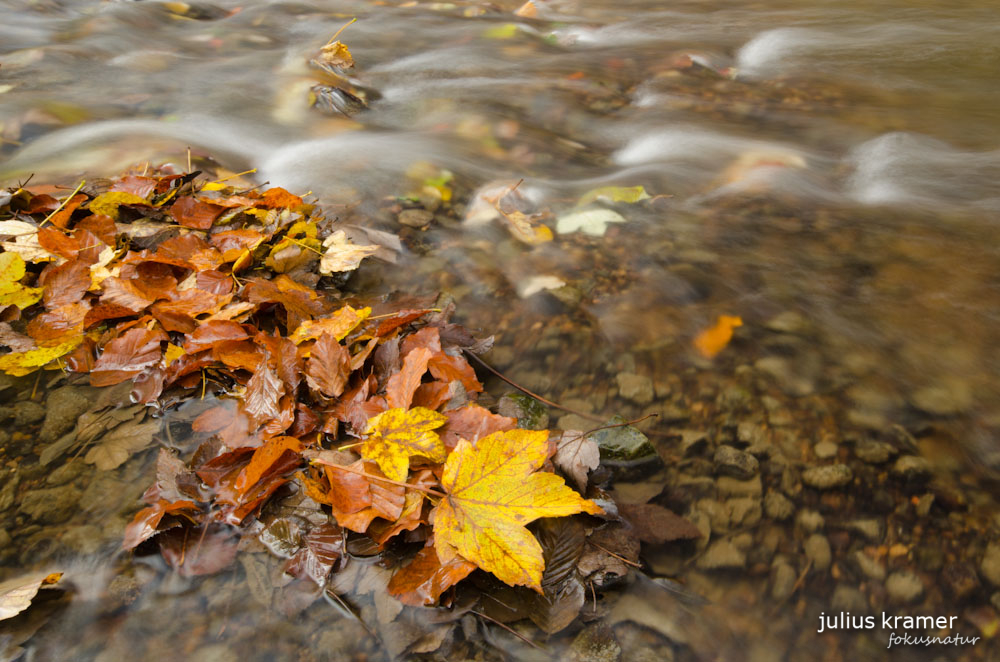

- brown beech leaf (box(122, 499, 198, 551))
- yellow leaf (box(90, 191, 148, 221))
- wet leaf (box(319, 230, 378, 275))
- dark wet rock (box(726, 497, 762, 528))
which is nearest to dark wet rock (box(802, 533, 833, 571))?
dark wet rock (box(726, 497, 762, 528))

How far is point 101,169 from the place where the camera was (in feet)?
Result: 9.73

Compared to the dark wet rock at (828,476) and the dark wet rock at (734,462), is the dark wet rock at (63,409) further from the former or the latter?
the dark wet rock at (828,476)

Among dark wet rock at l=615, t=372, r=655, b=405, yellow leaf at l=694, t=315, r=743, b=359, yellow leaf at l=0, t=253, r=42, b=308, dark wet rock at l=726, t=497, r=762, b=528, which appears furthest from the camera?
yellow leaf at l=0, t=253, r=42, b=308

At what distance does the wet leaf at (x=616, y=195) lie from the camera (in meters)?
2.75

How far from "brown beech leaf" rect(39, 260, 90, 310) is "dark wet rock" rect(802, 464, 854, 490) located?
2.35 meters

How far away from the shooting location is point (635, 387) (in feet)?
5.91

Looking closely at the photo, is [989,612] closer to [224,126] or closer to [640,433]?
[640,433]

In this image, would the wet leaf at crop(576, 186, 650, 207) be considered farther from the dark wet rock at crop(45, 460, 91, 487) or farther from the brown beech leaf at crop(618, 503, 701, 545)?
the dark wet rock at crop(45, 460, 91, 487)

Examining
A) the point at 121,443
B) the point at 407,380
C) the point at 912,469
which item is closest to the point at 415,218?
the point at 407,380

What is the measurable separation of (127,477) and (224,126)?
8.94 feet

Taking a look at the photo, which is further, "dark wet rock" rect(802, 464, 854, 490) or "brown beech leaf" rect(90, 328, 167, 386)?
"brown beech leaf" rect(90, 328, 167, 386)

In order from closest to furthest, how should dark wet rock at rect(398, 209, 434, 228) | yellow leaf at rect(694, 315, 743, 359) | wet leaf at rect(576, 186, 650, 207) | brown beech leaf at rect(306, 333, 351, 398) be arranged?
brown beech leaf at rect(306, 333, 351, 398), yellow leaf at rect(694, 315, 743, 359), dark wet rock at rect(398, 209, 434, 228), wet leaf at rect(576, 186, 650, 207)

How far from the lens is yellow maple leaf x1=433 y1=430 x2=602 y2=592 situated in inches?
48.6

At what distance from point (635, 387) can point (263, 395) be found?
3.50 feet
